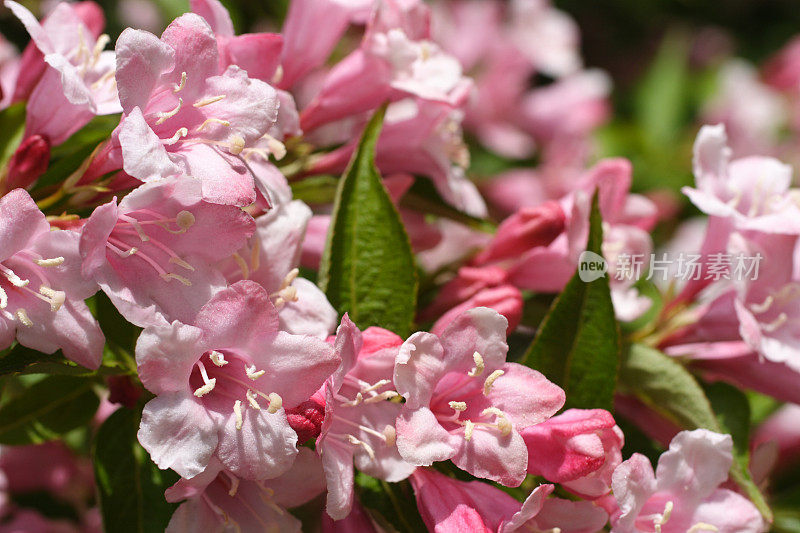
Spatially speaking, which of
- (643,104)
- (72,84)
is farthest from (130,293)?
(643,104)

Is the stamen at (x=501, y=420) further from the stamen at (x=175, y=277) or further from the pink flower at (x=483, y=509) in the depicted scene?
the stamen at (x=175, y=277)

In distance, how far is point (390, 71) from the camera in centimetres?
149

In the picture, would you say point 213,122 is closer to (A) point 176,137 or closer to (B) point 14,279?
(A) point 176,137

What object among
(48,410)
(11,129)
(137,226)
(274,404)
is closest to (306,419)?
(274,404)

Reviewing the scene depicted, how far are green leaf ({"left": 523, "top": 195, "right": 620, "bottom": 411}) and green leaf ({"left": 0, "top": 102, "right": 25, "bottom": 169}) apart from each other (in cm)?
91

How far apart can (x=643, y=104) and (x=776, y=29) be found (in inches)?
54.5

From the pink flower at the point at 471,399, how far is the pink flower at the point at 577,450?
4cm

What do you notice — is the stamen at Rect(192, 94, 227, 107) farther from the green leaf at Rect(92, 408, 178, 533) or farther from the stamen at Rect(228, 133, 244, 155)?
the green leaf at Rect(92, 408, 178, 533)

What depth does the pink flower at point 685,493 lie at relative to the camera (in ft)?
3.75

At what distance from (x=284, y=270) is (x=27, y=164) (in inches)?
16.7

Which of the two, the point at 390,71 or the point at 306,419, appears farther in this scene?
the point at 390,71

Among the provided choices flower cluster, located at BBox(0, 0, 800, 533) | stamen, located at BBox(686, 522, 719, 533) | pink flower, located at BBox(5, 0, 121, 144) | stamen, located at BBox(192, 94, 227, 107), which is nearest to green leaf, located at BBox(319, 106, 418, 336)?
flower cluster, located at BBox(0, 0, 800, 533)

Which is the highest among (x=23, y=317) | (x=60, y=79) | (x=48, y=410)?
(x=60, y=79)

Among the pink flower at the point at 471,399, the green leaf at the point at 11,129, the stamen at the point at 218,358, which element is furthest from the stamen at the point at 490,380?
the green leaf at the point at 11,129
